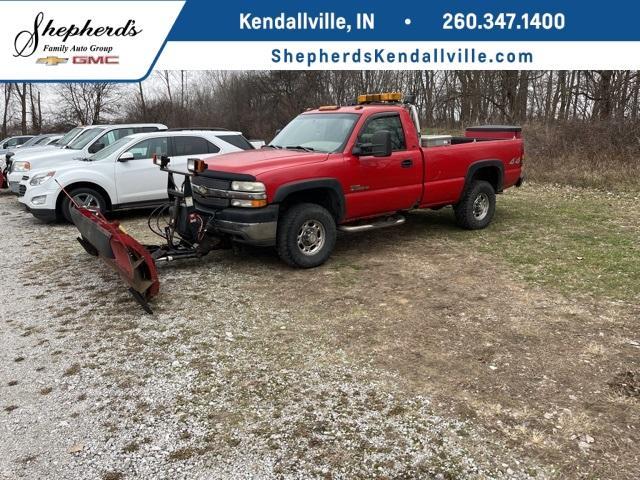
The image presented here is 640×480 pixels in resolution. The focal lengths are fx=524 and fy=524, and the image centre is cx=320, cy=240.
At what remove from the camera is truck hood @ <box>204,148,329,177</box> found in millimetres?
6059

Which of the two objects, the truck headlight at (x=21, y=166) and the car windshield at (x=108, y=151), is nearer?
the car windshield at (x=108, y=151)

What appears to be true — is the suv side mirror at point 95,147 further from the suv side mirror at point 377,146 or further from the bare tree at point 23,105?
the bare tree at point 23,105

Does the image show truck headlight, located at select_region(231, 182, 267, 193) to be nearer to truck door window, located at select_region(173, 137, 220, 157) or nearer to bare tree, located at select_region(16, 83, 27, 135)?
truck door window, located at select_region(173, 137, 220, 157)

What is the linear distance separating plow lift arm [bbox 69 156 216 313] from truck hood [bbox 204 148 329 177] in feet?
1.63

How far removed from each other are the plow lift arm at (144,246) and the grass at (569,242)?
12.8 feet

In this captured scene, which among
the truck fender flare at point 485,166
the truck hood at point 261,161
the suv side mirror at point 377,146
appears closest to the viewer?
the truck hood at point 261,161

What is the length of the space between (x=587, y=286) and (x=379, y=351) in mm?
2806

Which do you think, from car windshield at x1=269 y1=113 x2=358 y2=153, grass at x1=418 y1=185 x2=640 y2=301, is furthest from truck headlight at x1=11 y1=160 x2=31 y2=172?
grass at x1=418 y1=185 x2=640 y2=301

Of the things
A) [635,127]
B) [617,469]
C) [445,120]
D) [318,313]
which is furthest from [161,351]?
[445,120]

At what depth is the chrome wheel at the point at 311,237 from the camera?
6363 millimetres

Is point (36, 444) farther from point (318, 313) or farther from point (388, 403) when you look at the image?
point (318, 313)

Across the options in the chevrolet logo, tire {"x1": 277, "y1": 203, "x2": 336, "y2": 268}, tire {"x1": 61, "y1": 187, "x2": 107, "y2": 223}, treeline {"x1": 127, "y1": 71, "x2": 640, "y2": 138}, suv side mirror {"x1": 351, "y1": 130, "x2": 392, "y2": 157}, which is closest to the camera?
tire {"x1": 277, "y1": 203, "x2": 336, "y2": 268}

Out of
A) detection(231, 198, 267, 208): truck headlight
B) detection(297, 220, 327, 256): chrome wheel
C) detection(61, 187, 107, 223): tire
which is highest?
detection(231, 198, 267, 208): truck headlight

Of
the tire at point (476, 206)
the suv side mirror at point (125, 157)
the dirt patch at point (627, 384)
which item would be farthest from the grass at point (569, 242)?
the suv side mirror at point (125, 157)
